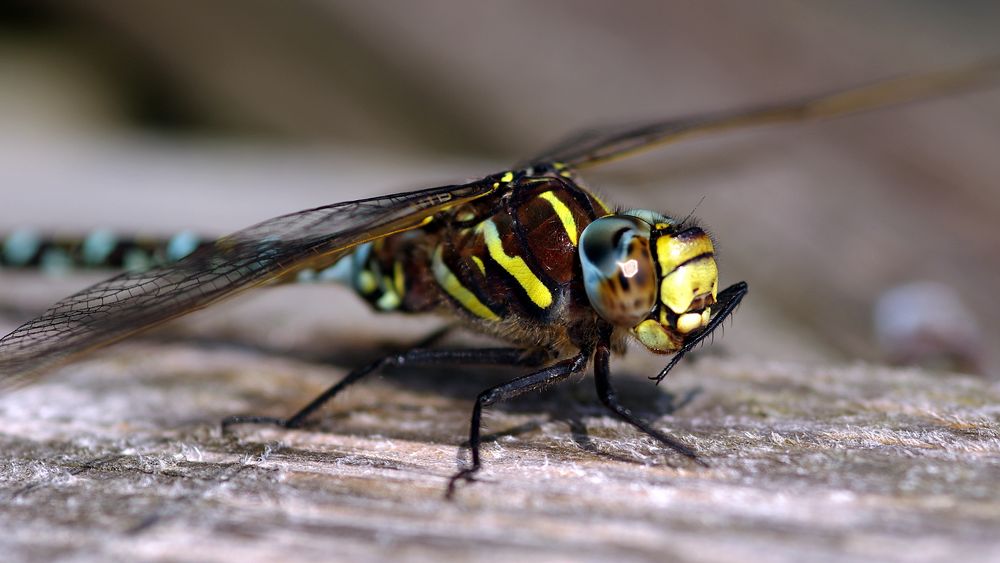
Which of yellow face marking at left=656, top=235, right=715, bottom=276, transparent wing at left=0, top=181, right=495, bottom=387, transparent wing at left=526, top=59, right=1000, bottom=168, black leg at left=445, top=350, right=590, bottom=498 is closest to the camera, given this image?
black leg at left=445, top=350, right=590, bottom=498

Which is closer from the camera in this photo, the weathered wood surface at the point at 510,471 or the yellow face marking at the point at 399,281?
the weathered wood surface at the point at 510,471

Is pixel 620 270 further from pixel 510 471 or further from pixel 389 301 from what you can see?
pixel 389 301

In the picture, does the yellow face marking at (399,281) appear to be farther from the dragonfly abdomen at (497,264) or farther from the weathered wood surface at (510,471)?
the weathered wood surface at (510,471)

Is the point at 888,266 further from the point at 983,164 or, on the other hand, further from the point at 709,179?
the point at 709,179

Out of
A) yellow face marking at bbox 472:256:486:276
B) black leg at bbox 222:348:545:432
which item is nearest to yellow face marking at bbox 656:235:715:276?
black leg at bbox 222:348:545:432

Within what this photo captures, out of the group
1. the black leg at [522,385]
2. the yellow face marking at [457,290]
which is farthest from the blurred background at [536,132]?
the black leg at [522,385]

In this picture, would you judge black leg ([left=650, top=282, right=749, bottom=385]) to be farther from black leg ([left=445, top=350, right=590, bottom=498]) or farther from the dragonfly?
black leg ([left=445, top=350, right=590, bottom=498])

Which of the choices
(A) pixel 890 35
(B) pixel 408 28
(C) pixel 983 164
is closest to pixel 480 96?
(B) pixel 408 28
